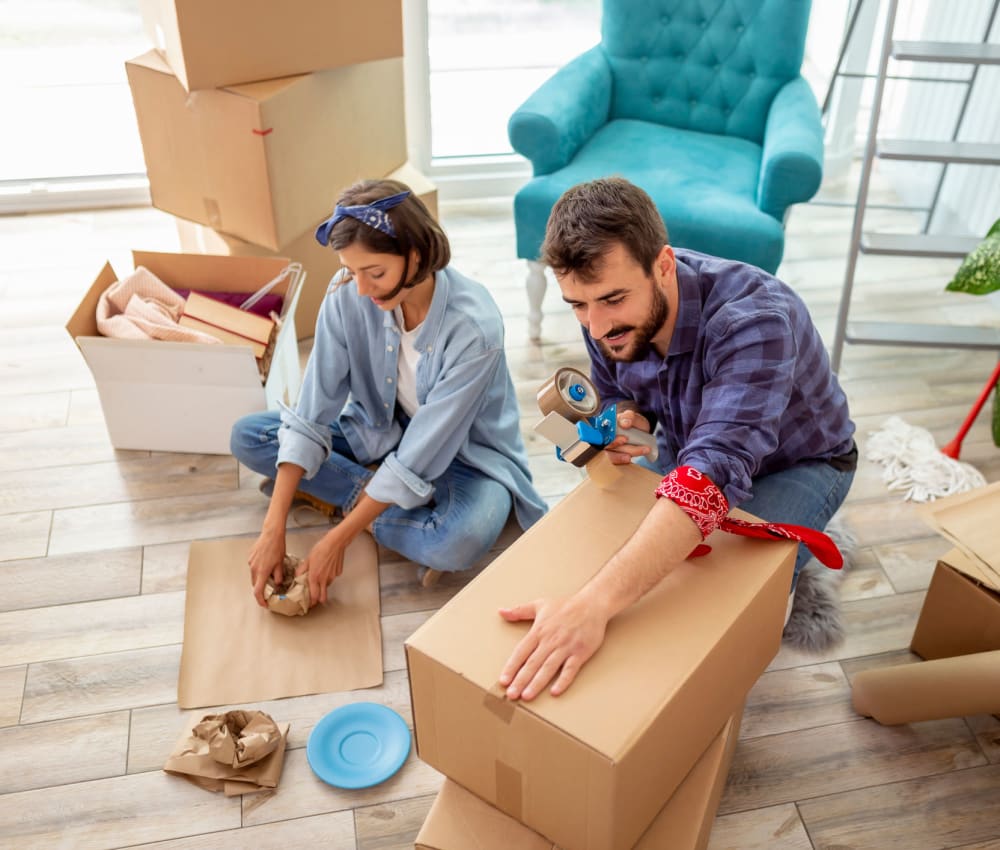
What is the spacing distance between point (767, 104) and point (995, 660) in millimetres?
A: 1692

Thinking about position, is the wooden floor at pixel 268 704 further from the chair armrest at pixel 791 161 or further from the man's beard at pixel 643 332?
the man's beard at pixel 643 332

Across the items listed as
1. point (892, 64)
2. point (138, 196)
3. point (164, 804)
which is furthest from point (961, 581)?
point (138, 196)

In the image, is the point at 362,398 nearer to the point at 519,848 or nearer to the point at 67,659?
the point at 67,659

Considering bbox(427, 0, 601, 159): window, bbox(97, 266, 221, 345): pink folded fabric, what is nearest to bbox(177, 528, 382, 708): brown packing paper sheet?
bbox(97, 266, 221, 345): pink folded fabric

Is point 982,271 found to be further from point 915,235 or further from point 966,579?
point 966,579

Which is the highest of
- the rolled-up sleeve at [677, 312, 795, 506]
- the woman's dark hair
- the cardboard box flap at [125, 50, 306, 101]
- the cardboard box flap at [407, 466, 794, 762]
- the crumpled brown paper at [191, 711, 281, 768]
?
the cardboard box flap at [125, 50, 306, 101]

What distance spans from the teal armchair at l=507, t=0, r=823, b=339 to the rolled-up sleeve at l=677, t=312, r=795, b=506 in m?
0.97

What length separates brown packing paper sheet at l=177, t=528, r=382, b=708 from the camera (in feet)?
6.11

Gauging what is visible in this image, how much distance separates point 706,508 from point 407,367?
83cm

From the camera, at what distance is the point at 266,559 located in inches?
75.7

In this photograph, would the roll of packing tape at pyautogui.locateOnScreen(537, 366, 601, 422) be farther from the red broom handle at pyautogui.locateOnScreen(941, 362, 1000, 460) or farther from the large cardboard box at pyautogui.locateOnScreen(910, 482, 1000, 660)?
the red broom handle at pyautogui.locateOnScreen(941, 362, 1000, 460)

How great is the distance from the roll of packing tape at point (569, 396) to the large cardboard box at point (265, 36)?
4.32ft

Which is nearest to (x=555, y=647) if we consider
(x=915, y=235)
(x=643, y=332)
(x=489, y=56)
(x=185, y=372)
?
(x=643, y=332)

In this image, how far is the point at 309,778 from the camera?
5.65ft
